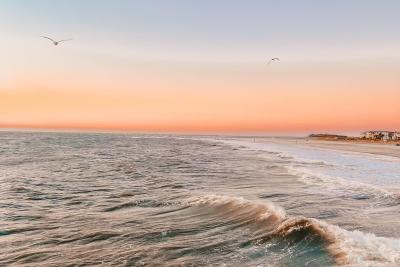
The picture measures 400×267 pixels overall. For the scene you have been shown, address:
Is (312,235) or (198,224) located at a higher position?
(312,235)

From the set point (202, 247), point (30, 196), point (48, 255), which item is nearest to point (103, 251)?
point (48, 255)

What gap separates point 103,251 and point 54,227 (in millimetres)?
3669

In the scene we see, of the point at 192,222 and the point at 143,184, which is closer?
the point at 192,222

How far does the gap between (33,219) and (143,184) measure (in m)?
10.5

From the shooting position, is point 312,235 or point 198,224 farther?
point 198,224

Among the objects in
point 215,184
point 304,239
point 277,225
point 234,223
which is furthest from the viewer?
point 215,184

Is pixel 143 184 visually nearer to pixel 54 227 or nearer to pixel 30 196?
pixel 30 196

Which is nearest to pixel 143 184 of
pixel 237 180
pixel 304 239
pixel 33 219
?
pixel 237 180

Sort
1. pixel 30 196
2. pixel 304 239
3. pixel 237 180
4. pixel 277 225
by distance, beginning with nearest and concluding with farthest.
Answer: pixel 304 239 < pixel 277 225 < pixel 30 196 < pixel 237 180

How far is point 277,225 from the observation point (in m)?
13.5

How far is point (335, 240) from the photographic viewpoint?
11.4 meters

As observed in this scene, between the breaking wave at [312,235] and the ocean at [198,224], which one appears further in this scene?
the ocean at [198,224]

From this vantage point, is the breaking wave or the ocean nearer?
the breaking wave

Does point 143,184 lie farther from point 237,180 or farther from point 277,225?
point 277,225
